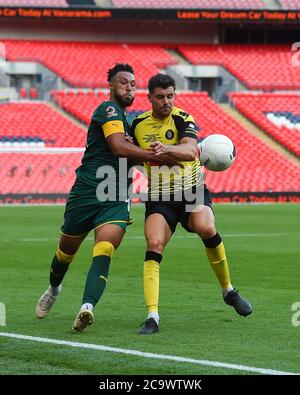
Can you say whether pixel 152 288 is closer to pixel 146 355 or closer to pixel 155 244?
pixel 155 244

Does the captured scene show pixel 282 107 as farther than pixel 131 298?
Yes

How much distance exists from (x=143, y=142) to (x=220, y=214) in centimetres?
1882

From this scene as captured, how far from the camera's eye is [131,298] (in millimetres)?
11211

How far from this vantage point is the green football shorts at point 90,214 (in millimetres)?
8875

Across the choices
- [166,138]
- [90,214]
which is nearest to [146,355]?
[90,214]

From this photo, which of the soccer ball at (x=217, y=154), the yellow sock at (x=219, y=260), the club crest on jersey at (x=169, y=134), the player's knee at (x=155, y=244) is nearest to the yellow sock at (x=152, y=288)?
the player's knee at (x=155, y=244)

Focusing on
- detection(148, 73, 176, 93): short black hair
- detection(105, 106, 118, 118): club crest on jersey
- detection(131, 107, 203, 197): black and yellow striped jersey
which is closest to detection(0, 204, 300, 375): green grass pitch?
detection(131, 107, 203, 197): black and yellow striped jersey

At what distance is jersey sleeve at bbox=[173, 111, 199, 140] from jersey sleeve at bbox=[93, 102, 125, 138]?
518 millimetres

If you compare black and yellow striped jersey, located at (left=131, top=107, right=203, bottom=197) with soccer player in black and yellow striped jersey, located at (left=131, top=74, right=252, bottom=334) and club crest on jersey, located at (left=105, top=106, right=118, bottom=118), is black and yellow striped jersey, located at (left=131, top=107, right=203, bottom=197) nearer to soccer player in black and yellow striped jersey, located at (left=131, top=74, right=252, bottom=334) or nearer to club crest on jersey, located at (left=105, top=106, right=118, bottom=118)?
soccer player in black and yellow striped jersey, located at (left=131, top=74, right=252, bottom=334)

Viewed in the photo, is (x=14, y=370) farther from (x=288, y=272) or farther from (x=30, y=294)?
(x=288, y=272)

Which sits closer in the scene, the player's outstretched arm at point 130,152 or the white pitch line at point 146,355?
the white pitch line at point 146,355

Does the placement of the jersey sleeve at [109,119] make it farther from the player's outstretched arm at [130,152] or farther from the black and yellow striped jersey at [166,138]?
the black and yellow striped jersey at [166,138]
